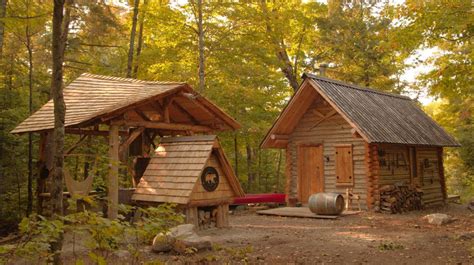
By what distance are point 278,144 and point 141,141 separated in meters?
7.29

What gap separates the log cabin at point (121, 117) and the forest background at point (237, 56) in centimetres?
104

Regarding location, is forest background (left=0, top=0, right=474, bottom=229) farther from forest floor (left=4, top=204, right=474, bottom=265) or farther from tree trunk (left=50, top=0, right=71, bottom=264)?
forest floor (left=4, top=204, right=474, bottom=265)

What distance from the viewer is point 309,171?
18.8m

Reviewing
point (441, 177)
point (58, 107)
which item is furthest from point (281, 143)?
point (58, 107)

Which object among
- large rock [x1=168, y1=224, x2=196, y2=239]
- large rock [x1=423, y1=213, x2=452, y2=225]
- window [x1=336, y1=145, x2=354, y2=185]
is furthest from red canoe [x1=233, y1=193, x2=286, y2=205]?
large rock [x1=168, y1=224, x2=196, y2=239]

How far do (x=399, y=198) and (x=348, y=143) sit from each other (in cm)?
292

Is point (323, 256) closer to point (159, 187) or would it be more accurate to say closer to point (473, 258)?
point (473, 258)

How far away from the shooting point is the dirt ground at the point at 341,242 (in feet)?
27.7

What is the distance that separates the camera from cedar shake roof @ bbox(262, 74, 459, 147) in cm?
1658

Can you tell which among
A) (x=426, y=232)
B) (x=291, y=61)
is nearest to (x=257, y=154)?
(x=291, y=61)

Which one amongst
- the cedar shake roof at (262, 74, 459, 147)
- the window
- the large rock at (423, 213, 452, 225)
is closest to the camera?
the large rock at (423, 213, 452, 225)

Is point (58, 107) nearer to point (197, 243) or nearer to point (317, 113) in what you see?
point (197, 243)

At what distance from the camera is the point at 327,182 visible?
18203 mm

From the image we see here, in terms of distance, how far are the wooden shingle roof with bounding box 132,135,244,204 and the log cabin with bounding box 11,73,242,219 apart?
69 cm
